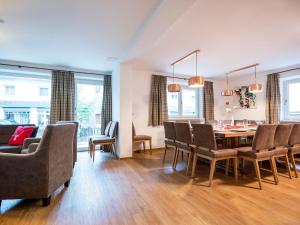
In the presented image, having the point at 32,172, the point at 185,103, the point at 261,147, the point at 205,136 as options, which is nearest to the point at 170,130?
the point at 205,136

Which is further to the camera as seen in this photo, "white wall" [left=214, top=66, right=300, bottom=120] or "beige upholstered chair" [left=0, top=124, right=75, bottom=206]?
"white wall" [left=214, top=66, right=300, bottom=120]

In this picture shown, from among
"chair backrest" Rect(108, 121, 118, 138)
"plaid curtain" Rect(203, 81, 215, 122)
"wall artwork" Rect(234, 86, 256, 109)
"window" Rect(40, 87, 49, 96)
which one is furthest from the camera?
"plaid curtain" Rect(203, 81, 215, 122)

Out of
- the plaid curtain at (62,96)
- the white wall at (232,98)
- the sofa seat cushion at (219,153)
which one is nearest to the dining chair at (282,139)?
the sofa seat cushion at (219,153)

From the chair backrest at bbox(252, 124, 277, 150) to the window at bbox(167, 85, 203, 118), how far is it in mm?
3239

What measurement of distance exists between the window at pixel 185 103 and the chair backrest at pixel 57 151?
3742 millimetres

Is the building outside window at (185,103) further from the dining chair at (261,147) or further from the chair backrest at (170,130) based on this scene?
the dining chair at (261,147)

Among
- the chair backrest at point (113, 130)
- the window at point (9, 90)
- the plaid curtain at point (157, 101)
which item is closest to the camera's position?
the chair backrest at point (113, 130)

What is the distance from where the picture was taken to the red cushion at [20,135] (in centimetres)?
325

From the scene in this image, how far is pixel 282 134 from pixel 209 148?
122 cm

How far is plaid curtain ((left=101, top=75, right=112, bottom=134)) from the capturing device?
4941 millimetres

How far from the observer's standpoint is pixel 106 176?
2.96 metres

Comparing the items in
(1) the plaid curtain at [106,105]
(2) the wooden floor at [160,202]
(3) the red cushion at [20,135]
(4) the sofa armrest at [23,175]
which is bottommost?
(2) the wooden floor at [160,202]

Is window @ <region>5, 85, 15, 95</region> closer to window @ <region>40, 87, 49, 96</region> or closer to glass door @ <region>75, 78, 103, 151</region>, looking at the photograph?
window @ <region>40, 87, 49, 96</region>

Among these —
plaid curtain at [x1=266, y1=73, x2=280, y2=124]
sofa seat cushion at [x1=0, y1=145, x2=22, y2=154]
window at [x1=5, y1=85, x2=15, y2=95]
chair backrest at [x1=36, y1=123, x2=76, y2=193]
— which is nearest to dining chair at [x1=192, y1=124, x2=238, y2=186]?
chair backrest at [x1=36, y1=123, x2=76, y2=193]
